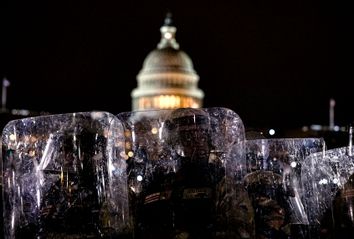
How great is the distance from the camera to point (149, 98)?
4023 inches

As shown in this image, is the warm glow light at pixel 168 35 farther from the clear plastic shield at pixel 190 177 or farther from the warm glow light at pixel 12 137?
the warm glow light at pixel 12 137

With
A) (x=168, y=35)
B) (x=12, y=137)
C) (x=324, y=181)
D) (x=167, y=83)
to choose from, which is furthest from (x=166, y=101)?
(x=12, y=137)

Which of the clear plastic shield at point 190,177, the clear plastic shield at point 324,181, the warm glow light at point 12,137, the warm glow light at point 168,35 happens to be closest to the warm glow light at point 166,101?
the warm glow light at point 168,35

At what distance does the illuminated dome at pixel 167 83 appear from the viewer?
100312 millimetres

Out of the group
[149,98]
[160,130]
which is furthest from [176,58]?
[160,130]

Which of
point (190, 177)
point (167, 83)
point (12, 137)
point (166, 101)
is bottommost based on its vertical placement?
point (190, 177)

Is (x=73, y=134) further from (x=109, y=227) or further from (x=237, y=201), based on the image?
(x=237, y=201)

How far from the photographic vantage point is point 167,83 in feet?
333

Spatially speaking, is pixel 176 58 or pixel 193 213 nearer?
pixel 193 213

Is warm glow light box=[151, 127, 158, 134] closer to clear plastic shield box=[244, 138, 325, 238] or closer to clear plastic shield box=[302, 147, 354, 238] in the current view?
clear plastic shield box=[244, 138, 325, 238]

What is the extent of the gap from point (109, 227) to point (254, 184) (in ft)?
5.92

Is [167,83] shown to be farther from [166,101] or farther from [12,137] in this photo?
[12,137]

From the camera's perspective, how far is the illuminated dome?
100312mm

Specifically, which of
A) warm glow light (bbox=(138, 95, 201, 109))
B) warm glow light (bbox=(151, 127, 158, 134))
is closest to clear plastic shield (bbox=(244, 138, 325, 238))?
warm glow light (bbox=(151, 127, 158, 134))
